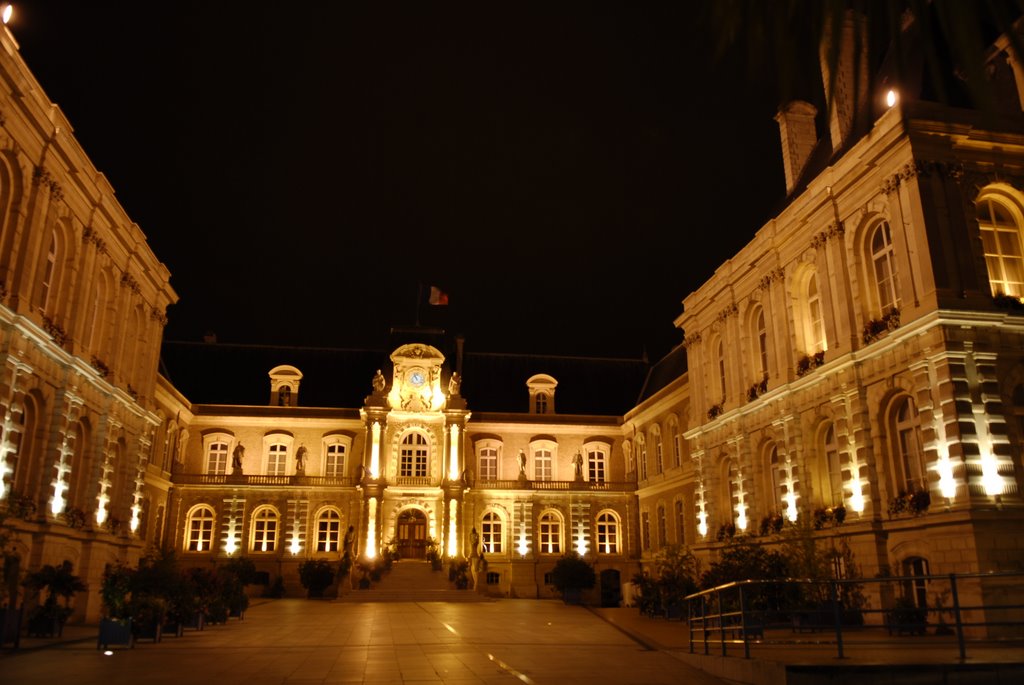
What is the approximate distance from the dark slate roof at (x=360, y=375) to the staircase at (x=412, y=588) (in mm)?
10835

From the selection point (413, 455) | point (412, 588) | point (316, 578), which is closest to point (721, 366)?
point (412, 588)

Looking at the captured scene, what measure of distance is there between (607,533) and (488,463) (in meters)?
7.63

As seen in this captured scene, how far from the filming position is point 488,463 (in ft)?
149

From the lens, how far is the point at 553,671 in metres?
11.9

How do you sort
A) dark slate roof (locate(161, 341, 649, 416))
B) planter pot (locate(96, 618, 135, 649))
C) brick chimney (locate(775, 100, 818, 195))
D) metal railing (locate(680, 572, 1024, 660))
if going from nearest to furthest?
metal railing (locate(680, 572, 1024, 660)) < planter pot (locate(96, 618, 135, 649)) < brick chimney (locate(775, 100, 818, 195)) < dark slate roof (locate(161, 341, 649, 416))

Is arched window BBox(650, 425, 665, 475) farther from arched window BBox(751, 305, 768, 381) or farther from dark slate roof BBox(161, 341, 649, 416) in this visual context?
arched window BBox(751, 305, 768, 381)

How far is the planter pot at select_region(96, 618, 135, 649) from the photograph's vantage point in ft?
51.5

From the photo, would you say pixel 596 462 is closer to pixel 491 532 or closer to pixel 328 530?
pixel 491 532

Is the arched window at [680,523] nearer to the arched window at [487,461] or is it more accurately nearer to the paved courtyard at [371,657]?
the arched window at [487,461]

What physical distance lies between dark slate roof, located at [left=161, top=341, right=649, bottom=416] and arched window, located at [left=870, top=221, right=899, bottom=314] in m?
27.4

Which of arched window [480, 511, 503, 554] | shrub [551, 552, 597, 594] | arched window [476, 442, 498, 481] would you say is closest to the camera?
shrub [551, 552, 597, 594]

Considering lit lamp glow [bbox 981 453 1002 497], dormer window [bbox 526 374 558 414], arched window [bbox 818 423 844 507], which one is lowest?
lit lamp glow [bbox 981 453 1002 497]

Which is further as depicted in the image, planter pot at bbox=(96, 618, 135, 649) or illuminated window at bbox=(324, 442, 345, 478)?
illuminated window at bbox=(324, 442, 345, 478)

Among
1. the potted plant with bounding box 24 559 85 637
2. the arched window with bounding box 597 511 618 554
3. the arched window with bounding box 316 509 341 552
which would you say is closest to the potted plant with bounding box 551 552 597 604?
→ the arched window with bounding box 597 511 618 554
